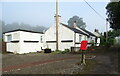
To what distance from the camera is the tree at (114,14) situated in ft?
105

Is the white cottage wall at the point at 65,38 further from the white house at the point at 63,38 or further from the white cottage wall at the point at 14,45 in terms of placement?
the white cottage wall at the point at 14,45

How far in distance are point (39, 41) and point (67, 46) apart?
5.46 meters

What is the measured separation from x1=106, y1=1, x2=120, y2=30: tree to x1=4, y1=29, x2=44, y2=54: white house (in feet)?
50.8

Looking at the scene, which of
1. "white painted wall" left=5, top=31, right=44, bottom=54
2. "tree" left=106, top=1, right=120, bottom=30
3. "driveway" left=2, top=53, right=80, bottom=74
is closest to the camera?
"driveway" left=2, top=53, right=80, bottom=74

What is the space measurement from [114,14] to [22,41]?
1898 centimetres

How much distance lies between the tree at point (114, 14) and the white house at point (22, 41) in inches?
609

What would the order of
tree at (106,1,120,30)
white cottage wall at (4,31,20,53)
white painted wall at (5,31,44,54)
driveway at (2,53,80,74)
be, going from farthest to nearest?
tree at (106,1,120,30) < white cottage wall at (4,31,20,53) < white painted wall at (5,31,44,54) < driveway at (2,53,80,74)

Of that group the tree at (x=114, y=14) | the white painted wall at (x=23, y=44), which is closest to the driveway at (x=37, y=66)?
the white painted wall at (x=23, y=44)

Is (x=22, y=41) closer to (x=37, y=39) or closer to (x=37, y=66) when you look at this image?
(x=37, y=39)

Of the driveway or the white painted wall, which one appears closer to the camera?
the driveway

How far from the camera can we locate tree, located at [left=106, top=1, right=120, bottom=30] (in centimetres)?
3199

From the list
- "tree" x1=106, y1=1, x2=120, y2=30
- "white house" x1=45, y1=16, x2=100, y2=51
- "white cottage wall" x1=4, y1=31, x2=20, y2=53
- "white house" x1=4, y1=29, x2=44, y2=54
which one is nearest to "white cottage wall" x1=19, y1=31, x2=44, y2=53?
"white house" x1=4, y1=29, x2=44, y2=54

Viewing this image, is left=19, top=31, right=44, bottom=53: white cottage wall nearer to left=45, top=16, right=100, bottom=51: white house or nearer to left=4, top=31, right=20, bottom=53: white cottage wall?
left=4, top=31, right=20, bottom=53: white cottage wall

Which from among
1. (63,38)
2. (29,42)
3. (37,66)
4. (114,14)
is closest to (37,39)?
(29,42)
